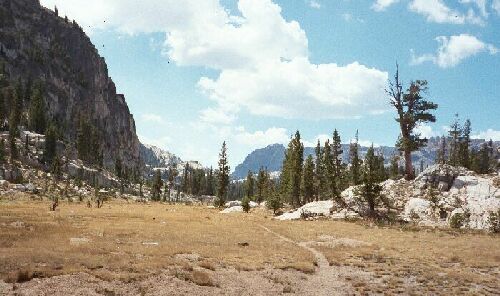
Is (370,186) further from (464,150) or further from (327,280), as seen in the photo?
(464,150)

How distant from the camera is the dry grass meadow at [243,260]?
2400 cm

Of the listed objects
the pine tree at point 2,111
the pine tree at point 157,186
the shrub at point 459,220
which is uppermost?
the pine tree at point 2,111

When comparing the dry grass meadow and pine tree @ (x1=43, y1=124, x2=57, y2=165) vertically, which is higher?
pine tree @ (x1=43, y1=124, x2=57, y2=165)

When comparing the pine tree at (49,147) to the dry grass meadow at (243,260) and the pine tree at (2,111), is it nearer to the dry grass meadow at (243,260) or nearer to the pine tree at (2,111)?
the pine tree at (2,111)

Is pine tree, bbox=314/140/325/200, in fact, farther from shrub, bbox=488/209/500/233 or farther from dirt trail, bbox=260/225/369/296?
dirt trail, bbox=260/225/369/296

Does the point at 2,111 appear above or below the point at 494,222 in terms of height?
above

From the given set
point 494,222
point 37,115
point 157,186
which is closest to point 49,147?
point 37,115


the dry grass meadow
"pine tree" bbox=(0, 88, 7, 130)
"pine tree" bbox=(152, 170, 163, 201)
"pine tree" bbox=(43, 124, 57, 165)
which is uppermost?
"pine tree" bbox=(0, 88, 7, 130)

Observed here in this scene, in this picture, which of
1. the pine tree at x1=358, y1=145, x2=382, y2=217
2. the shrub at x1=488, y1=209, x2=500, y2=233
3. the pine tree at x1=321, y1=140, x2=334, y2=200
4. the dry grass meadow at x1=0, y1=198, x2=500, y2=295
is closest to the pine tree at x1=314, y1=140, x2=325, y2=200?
the pine tree at x1=321, y1=140, x2=334, y2=200

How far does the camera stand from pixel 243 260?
32625 mm

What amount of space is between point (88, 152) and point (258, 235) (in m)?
152

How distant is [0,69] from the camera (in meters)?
191

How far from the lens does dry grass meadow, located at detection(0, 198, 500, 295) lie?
78.7ft

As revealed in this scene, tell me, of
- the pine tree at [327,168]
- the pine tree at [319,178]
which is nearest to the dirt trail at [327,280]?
the pine tree at [327,168]
